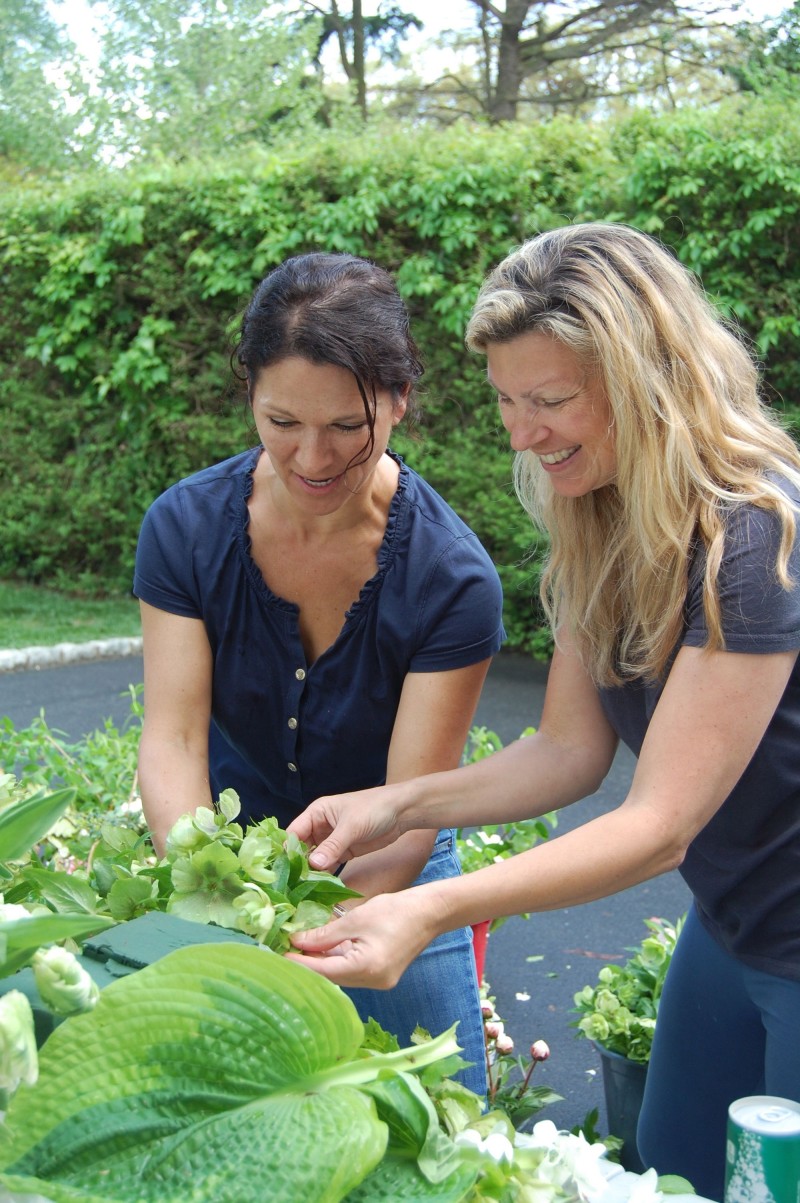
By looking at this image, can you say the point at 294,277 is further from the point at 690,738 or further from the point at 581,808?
the point at 581,808

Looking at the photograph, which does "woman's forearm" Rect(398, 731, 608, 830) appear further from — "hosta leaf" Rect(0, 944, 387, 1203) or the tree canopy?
the tree canopy

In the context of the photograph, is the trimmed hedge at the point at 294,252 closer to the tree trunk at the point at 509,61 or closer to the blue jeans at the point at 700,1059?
the blue jeans at the point at 700,1059

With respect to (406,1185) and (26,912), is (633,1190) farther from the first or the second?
(26,912)

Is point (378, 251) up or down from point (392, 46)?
down

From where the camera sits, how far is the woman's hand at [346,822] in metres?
1.64

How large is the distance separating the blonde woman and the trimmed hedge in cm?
417

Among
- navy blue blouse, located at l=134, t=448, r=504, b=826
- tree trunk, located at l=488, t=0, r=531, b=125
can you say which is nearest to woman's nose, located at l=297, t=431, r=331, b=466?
navy blue blouse, located at l=134, t=448, r=504, b=826

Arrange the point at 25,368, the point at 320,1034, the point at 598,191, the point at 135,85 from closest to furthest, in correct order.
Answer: the point at 320,1034 → the point at 598,191 → the point at 25,368 → the point at 135,85

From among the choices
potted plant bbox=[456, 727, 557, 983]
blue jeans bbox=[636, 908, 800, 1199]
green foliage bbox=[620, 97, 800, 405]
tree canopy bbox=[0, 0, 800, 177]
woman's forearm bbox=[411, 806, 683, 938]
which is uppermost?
tree canopy bbox=[0, 0, 800, 177]

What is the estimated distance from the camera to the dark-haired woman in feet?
6.48

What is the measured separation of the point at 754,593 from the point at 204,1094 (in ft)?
2.99

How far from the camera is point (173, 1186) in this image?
2.56ft

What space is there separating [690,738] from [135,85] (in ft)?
51.8

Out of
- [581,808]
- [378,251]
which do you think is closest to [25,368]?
[378,251]
